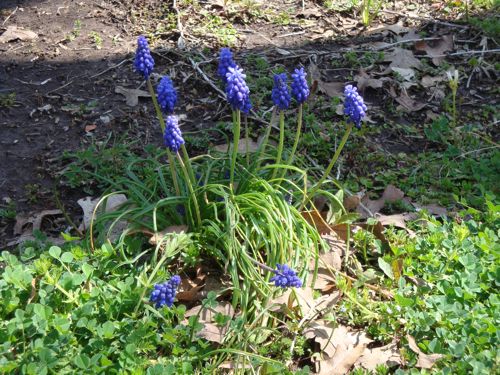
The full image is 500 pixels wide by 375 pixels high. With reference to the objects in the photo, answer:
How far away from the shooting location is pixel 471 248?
3.52m

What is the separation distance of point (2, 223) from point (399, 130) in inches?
98.7

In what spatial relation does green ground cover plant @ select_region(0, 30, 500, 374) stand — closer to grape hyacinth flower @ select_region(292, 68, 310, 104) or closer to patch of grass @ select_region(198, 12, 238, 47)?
grape hyacinth flower @ select_region(292, 68, 310, 104)

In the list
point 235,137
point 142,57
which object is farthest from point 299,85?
point 142,57

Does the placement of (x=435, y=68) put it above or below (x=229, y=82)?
below

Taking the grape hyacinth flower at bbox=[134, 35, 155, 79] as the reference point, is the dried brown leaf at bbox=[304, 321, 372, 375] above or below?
below

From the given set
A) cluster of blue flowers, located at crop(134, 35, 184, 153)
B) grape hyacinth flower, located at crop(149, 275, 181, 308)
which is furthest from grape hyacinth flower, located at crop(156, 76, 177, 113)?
grape hyacinth flower, located at crop(149, 275, 181, 308)

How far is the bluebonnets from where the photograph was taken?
10.5ft

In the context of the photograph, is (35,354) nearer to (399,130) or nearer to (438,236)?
(438,236)

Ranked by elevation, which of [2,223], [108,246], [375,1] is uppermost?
[375,1]

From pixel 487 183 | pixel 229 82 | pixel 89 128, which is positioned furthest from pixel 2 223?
pixel 487 183

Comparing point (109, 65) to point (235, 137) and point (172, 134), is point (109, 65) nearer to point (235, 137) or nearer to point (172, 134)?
point (235, 137)

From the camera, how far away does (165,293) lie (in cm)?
301

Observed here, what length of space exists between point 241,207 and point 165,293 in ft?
2.14

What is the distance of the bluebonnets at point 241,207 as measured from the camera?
3193mm
